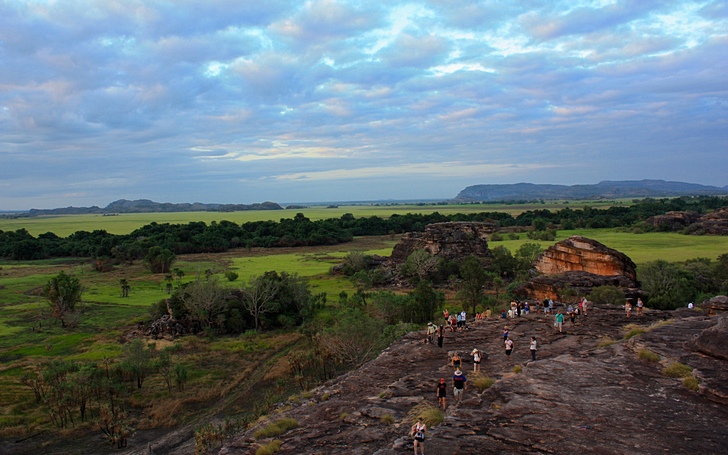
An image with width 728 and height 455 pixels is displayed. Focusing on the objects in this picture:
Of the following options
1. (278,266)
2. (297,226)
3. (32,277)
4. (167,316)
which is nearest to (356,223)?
(297,226)

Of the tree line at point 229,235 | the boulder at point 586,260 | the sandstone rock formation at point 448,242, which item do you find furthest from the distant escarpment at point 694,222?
the boulder at point 586,260

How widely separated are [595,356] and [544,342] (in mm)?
3302

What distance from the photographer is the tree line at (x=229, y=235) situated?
8925cm

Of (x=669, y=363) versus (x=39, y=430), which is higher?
(x=669, y=363)

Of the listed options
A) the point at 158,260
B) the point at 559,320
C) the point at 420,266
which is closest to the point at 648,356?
the point at 559,320

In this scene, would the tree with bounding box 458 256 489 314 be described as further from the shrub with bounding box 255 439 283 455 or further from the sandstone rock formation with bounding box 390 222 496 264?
the shrub with bounding box 255 439 283 455

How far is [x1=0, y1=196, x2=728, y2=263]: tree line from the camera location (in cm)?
8925

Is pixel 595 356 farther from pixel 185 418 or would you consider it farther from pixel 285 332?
pixel 285 332

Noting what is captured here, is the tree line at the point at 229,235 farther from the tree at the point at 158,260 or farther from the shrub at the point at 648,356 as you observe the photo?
the shrub at the point at 648,356

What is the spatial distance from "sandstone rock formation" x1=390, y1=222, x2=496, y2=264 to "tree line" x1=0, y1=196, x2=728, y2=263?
39307mm

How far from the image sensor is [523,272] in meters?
52.0

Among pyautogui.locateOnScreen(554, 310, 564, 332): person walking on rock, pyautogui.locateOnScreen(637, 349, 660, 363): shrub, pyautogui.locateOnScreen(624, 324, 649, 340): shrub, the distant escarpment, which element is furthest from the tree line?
pyautogui.locateOnScreen(637, 349, 660, 363): shrub

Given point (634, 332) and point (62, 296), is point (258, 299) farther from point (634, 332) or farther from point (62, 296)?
point (634, 332)

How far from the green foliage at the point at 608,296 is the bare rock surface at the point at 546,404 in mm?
13742
